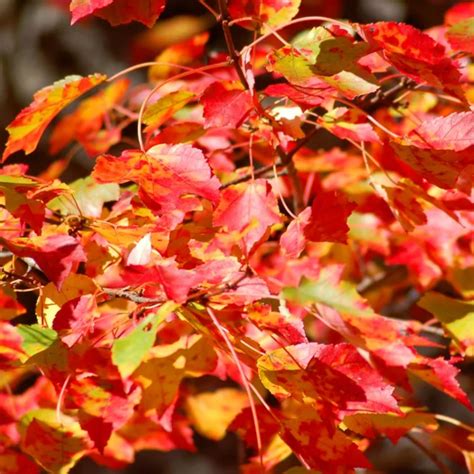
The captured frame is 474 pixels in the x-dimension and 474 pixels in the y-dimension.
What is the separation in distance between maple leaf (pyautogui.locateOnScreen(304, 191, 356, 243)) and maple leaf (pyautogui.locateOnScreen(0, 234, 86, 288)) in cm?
23

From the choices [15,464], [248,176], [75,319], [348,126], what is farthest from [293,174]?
[15,464]

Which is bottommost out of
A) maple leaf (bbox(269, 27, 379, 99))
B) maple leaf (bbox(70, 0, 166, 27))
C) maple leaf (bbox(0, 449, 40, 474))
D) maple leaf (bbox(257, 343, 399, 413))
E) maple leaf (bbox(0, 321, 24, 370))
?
maple leaf (bbox(0, 449, 40, 474))

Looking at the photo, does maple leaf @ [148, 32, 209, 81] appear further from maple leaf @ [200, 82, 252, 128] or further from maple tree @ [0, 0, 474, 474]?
maple leaf @ [200, 82, 252, 128]

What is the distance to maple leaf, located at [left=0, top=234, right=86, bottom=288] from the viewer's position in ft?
2.52

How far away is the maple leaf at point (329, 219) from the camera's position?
0.84 m

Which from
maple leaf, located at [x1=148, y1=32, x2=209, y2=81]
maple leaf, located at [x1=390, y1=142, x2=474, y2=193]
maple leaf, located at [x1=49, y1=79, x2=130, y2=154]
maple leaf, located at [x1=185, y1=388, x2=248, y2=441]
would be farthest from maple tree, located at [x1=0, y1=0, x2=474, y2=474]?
maple leaf, located at [x1=185, y1=388, x2=248, y2=441]

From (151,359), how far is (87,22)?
72.9 inches

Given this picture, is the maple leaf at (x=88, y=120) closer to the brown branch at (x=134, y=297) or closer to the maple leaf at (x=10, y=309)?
the maple leaf at (x=10, y=309)

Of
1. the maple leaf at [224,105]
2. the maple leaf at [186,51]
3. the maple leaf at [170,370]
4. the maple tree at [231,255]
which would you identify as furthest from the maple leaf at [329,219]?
the maple leaf at [186,51]

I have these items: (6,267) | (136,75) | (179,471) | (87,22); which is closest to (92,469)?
(179,471)

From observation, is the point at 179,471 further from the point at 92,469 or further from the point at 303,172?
the point at 303,172

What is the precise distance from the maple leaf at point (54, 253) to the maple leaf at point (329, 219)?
232mm

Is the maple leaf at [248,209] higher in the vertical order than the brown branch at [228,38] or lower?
lower

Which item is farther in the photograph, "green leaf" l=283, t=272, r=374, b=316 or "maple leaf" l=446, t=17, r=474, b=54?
"maple leaf" l=446, t=17, r=474, b=54
